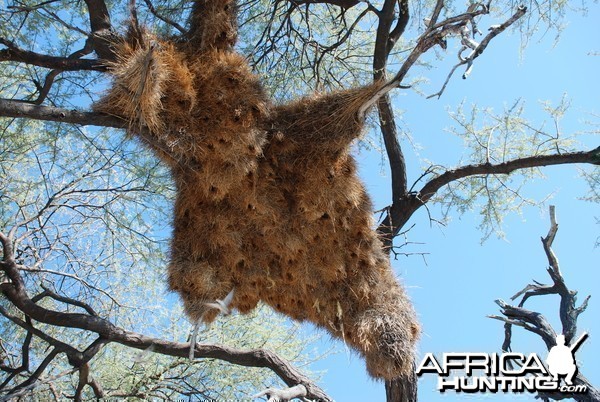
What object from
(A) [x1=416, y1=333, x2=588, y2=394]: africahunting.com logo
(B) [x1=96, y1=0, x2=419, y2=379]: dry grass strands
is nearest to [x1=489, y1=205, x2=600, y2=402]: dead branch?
(A) [x1=416, y1=333, x2=588, y2=394]: africahunting.com logo

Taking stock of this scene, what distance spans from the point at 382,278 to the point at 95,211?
3.10 metres

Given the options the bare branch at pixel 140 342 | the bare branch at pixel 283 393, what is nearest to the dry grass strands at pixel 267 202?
the bare branch at pixel 140 342

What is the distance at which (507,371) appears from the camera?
460 cm

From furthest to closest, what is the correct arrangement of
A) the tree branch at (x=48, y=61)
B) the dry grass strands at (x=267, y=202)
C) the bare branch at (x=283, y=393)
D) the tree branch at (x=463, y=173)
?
the tree branch at (x=463, y=173)
the tree branch at (x=48, y=61)
the dry grass strands at (x=267, y=202)
the bare branch at (x=283, y=393)

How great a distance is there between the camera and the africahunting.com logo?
176 inches

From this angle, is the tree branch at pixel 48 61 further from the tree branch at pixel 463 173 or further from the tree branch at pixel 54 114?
the tree branch at pixel 463 173

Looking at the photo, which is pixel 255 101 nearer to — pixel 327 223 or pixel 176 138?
pixel 176 138

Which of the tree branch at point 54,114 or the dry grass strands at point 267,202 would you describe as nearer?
the tree branch at point 54,114

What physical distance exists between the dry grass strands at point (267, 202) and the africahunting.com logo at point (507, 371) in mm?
332

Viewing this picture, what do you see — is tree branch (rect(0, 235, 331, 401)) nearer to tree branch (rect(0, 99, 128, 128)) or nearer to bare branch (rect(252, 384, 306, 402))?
bare branch (rect(252, 384, 306, 402))

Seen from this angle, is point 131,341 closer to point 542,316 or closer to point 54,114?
point 54,114

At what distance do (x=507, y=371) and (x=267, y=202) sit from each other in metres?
2.08

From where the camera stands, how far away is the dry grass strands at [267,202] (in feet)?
14.9

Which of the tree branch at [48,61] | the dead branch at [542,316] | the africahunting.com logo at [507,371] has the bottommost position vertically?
the africahunting.com logo at [507,371]
